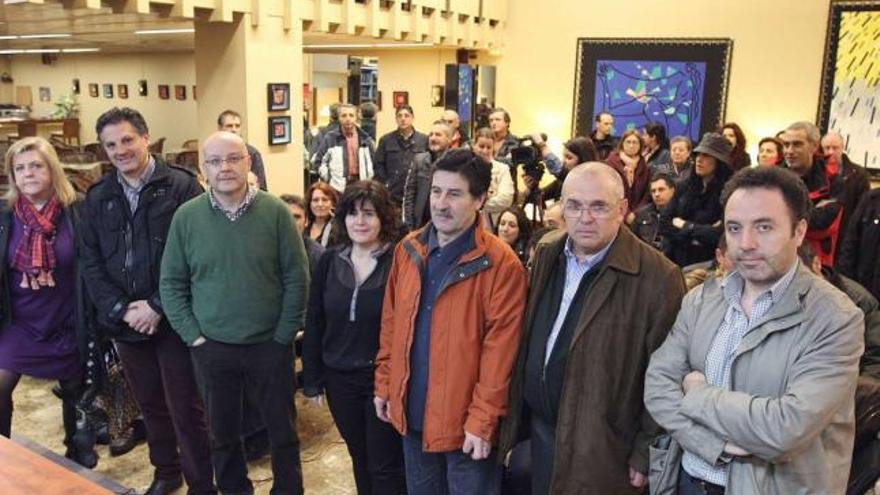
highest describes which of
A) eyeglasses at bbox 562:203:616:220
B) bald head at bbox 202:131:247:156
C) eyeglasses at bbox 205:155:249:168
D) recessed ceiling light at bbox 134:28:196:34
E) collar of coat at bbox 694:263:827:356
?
recessed ceiling light at bbox 134:28:196:34

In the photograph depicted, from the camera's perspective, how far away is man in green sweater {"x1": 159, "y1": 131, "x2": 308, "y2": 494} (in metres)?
2.46

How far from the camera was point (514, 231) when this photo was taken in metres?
3.94

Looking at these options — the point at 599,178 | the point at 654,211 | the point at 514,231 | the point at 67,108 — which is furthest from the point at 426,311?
the point at 67,108

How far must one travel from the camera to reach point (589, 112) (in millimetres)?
8562

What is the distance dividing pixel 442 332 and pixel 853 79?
6.77 meters

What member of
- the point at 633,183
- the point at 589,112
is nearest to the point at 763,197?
the point at 633,183

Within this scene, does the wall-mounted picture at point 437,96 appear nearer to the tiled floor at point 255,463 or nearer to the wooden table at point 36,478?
the tiled floor at point 255,463

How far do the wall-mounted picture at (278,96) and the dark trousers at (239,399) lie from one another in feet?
11.3

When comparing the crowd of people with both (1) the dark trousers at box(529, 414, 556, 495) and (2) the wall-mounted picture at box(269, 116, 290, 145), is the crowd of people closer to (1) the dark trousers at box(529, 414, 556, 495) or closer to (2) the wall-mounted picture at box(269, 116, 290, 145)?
(1) the dark trousers at box(529, 414, 556, 495)

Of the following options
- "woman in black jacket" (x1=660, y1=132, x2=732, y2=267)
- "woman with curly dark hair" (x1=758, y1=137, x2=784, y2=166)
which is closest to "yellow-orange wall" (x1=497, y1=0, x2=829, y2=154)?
"woman with curly dark hair" (x1=758, y1=137, x2=784, y2=166)

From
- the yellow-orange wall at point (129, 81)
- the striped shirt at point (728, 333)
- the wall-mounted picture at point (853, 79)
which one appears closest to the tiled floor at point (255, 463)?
the striped shirt at point (728, 333)

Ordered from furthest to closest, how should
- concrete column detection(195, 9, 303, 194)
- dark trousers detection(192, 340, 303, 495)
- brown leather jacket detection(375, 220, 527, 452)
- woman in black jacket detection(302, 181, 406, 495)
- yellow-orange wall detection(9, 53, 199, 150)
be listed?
yellow-orange wall detection(9, 53, 199, 150)
concrete column detection(195, 9, 303, 194)
dark trousers detection(192, 340, 303, 495)
woman in black jacket detection(302, 181, 406, 495)
brown leather jacket detection(375, 220, 527, 452)

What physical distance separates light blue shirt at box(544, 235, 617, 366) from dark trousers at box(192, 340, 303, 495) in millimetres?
1107

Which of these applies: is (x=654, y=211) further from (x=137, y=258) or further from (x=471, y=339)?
(x=137, y=258)
